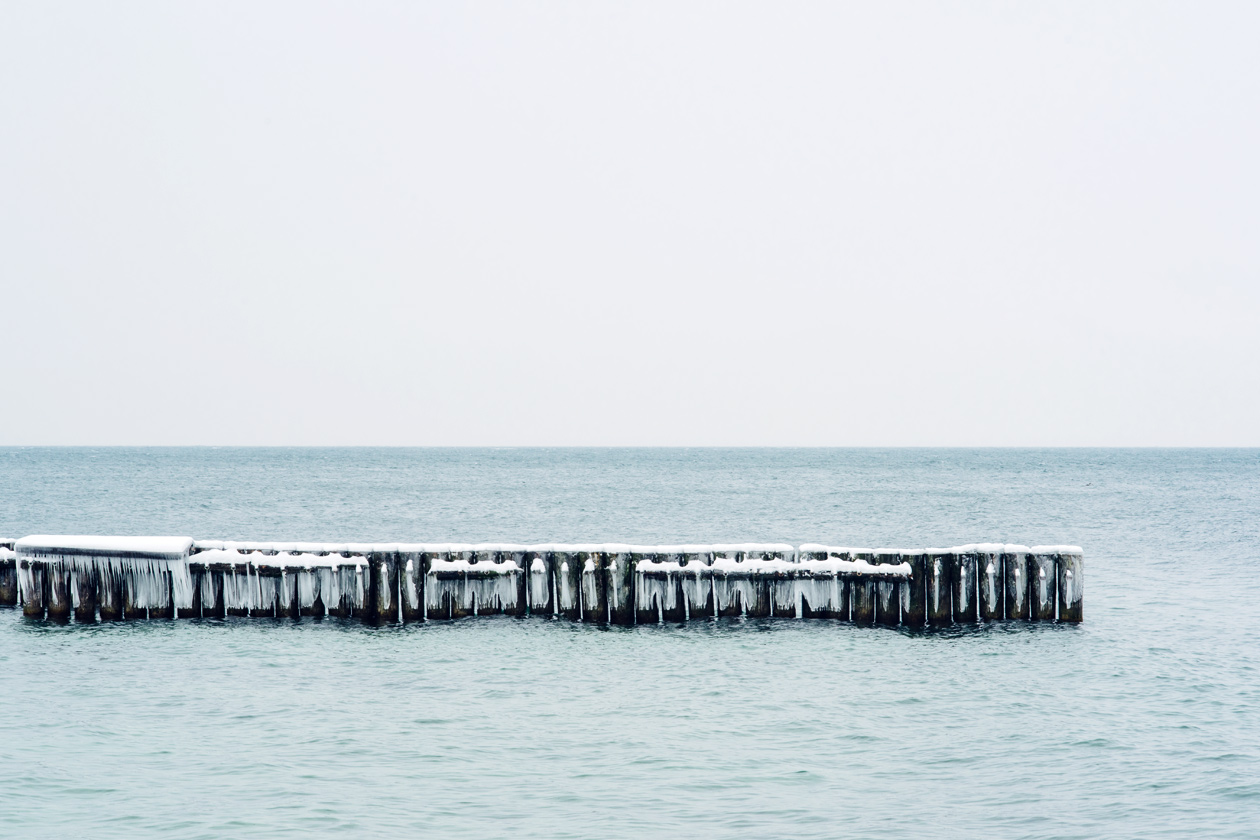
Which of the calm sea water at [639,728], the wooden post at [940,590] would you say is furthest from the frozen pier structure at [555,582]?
the calm sea water at [639,728]

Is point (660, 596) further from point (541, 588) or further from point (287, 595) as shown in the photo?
point (287, 595)

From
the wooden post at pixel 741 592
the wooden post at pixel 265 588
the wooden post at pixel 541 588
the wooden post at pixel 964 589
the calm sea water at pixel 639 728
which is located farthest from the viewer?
the wooden post at pixel 265 588

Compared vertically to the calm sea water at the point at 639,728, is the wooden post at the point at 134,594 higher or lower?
higher

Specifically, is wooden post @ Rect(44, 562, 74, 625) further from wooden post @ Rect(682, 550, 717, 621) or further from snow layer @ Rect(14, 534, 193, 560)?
wooden post @ Rect(682, 550, 717, 621)

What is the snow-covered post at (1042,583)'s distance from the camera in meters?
20.7

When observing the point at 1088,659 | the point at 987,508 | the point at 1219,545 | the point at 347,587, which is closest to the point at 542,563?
the point at 347,587

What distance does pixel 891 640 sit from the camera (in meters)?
19.8

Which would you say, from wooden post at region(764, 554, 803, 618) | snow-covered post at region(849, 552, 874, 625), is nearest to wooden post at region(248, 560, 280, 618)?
wooden post at region(764, 554, 803, 618)

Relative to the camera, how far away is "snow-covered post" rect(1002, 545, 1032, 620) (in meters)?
20.5

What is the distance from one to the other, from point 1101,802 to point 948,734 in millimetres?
2607

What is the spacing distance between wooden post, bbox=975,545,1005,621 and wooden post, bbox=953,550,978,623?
138 mm

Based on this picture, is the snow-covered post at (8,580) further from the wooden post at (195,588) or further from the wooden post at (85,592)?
the wooden post at (195,588)

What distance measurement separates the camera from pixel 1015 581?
20578 millimetres

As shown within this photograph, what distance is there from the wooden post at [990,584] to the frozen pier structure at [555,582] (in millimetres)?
24
